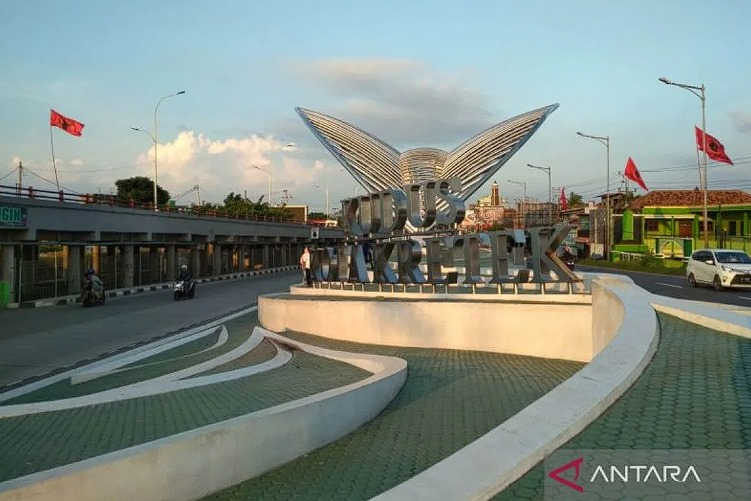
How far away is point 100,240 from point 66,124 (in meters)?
7.26

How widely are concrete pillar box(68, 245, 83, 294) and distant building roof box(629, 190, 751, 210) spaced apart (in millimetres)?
44582

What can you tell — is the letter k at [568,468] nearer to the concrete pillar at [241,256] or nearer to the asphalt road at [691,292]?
the asphalt road at [691,292]

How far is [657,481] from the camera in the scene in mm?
3357

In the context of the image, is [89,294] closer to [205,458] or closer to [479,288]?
[479,288]

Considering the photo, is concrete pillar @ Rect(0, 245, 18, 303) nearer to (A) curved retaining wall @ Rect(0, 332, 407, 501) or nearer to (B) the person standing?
(B) the person standing

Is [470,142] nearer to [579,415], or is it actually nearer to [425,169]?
[425,169]

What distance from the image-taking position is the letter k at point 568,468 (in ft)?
10.9

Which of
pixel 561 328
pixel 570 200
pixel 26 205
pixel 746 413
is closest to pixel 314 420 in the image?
pixel 746 413

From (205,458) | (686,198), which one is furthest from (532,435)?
(686,198)

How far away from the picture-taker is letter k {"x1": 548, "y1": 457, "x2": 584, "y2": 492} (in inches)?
130

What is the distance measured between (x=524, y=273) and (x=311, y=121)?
29808mm

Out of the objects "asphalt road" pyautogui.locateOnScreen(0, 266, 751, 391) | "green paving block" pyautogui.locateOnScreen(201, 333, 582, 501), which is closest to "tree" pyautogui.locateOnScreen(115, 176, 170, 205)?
"asphalt road" pyautogui.locateOnScreen(0, 266, 751, 391)

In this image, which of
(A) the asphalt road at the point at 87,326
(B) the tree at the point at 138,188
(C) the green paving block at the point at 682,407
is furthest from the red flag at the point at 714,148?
(B) the tree at the point at 138,188

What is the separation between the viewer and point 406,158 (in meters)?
40.7
